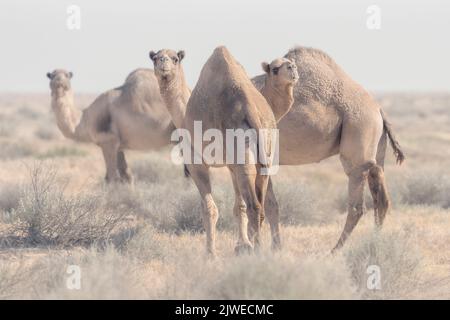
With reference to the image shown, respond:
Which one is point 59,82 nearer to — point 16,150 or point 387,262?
point 387,262

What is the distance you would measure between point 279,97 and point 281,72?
1.23 ft

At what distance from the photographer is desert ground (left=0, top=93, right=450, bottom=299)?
6695 mm

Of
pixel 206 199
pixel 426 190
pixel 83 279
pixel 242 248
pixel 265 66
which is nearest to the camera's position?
pixel 83 279

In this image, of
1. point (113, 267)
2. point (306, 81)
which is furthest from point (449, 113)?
point (113, 267)

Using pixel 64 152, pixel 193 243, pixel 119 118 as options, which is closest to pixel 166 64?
pixel 193 243

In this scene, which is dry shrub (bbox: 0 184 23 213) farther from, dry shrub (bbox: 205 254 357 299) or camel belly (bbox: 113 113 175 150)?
dry shrub (bbox: 205 254 357 299)

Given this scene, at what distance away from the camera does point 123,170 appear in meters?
16.7

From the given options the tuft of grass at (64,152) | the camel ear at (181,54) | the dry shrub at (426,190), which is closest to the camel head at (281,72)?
the camel ear at (181,54)

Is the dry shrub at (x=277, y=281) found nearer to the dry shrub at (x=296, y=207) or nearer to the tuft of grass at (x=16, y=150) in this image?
the dry shrub at (x=296, y=207)

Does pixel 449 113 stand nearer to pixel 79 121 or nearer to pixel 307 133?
pixel 79 121

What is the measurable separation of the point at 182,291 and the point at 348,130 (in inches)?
163

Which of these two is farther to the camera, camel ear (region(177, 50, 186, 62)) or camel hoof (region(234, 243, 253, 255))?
camel ear (region(177, 50, 186, 62))

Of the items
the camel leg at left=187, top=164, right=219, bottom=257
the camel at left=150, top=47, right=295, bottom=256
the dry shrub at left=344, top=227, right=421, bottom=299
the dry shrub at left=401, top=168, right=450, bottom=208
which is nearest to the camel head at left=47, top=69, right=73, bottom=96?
the camel at left=150, top=47, right=295, bottom=256

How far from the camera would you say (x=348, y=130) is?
10352 millimetres
